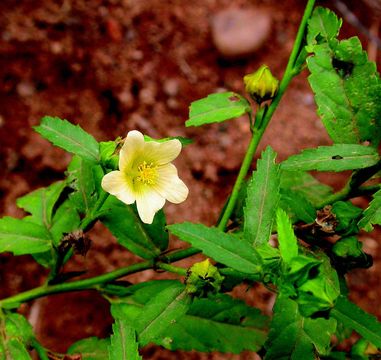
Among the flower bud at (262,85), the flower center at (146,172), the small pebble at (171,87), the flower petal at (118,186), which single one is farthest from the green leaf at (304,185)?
the small pebble at (171,87)

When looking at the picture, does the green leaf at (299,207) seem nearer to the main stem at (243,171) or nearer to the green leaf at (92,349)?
the main stem at (243,171)

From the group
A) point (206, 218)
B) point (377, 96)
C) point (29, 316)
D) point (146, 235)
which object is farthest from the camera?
→ point (206, 218)

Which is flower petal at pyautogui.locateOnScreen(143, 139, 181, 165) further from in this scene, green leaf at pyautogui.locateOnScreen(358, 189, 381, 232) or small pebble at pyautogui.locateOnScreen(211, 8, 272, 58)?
small pebble at pyautogui.locateOnScreen(211, 8, 272, 58)

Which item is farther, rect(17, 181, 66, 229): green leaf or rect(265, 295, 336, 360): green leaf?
rect(17, 181, 66, 229): green leaf

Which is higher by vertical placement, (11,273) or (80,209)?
(80,209)

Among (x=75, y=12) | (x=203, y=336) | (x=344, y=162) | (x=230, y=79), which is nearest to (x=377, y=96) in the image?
(x=344, y=162)

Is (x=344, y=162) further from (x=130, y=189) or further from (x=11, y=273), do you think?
(x=11, y=273)

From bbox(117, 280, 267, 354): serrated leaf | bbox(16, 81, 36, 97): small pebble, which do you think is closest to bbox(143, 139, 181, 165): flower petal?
bbox(117, 280, 267, 354): serrated leaf
